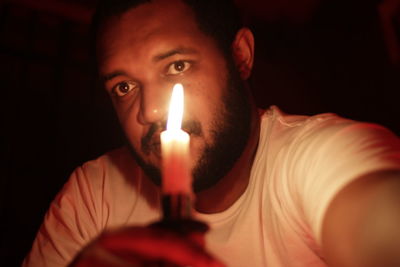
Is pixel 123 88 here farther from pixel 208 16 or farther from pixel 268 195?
pixel 268 195

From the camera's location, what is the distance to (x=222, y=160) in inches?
51.8

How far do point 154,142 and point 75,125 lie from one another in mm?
1460

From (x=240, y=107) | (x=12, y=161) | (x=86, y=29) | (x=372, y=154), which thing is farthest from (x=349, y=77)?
(x=12, y=161)

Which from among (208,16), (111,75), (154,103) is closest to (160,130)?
(154,103)

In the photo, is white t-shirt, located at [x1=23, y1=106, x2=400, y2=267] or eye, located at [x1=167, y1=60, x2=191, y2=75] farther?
eye, located at [x1=167, y1=60, x2=191, y2=75]

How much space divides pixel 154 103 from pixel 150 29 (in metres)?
0.32

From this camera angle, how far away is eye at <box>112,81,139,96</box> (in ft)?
4.75

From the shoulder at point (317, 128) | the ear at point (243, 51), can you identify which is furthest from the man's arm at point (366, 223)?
the ear at point (243, 51)

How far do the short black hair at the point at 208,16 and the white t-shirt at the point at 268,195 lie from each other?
0.39 metres

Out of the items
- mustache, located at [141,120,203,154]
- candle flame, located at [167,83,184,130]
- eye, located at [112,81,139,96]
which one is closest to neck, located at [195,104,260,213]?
mustache, located at [141,120,203,154]

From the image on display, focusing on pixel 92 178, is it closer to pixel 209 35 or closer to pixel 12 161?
pixel 209 35

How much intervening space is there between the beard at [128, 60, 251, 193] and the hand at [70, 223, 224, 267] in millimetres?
721

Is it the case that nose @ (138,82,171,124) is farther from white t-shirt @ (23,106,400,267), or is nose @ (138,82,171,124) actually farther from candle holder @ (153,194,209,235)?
candle holder @ (153,194,209,235)

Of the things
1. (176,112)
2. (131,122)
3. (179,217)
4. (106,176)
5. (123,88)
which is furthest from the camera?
(106,176)
